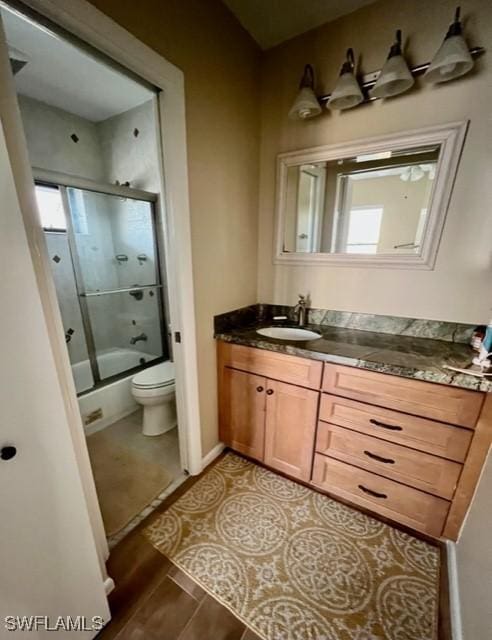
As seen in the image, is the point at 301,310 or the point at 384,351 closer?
the point at 384,351

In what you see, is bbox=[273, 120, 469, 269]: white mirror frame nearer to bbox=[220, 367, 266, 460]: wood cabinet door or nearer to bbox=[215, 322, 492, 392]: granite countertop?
bbox=[215, 322, 492, 392]: granite countertop

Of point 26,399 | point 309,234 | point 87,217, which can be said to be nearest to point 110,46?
point 26,399

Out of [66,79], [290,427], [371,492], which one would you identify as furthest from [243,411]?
[66,79]

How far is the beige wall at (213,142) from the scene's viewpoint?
1110mm

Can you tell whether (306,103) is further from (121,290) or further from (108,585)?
(108,585)

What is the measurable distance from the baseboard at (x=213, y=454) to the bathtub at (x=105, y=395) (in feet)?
3.18

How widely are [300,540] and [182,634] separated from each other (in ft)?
1.98

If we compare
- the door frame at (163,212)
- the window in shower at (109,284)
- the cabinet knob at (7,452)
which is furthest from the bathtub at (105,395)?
the cabinet knob at (7,452)

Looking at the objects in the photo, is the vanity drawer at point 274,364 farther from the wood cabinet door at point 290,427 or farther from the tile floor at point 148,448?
the tile floor at point 148,448

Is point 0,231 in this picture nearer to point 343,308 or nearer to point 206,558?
point 206,558

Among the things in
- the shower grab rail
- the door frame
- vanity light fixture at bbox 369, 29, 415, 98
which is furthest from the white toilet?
vanity light fixture at bbox 369, 29, 415, 98

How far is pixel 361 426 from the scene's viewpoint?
1.31 metres

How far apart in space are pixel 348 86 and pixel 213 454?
2300 millimetres

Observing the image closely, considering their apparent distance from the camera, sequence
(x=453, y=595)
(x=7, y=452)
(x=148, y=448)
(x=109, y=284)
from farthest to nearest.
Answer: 1. (x=109, y=284)
2. (x=148, y=448)
3. (x=453, y=595)
4. (x=7, y=452)
